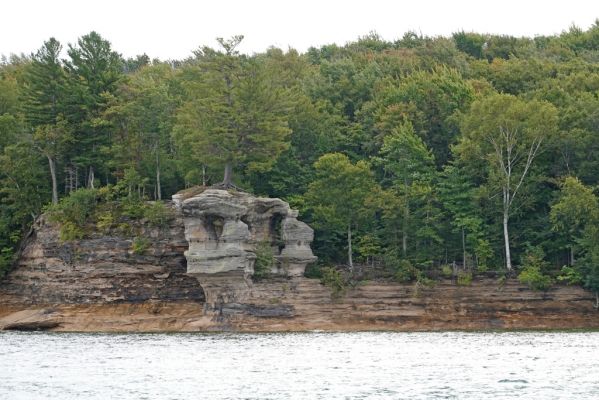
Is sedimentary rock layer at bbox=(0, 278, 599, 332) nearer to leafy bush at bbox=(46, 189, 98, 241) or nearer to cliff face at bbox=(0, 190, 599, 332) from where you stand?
cliff face at bbox=(0, 190, 599, 332)

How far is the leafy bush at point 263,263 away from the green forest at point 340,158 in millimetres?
6054

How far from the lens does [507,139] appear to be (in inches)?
3273

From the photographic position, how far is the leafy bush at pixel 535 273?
7950 centimetres

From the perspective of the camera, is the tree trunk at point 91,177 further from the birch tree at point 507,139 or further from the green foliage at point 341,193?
the birch tree at point 507,139

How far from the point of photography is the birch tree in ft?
272

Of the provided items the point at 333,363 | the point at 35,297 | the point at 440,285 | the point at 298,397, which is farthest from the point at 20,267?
the point at 298,397

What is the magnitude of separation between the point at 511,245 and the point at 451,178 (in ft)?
22.1

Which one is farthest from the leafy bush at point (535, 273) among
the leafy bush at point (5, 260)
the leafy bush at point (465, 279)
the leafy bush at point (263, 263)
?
the leafy bush at point (5, 260)

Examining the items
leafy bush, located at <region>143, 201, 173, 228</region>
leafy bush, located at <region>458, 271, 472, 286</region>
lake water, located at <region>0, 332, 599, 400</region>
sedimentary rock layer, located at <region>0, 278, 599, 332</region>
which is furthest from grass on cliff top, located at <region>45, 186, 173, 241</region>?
leafy bush, located at <region>458, 271, 472, 286</region>

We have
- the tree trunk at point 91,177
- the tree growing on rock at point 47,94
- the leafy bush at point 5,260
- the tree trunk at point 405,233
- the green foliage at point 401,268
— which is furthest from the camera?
the tree trunk at point 91,177

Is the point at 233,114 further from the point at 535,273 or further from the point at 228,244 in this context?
the point at 535,273

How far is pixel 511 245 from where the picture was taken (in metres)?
A: 85.1

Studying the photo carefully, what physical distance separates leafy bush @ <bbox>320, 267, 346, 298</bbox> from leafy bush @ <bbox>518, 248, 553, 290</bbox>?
41.0 feet

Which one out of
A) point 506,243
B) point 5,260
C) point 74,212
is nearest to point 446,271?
point 506,243
